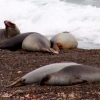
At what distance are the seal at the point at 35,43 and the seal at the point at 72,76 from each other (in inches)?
120

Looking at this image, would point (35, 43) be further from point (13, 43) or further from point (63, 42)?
point (63, 42)

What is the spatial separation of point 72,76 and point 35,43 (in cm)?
368

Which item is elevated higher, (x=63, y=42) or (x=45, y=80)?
(x=45, y=80)

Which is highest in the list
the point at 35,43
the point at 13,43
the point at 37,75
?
the point at 37,75

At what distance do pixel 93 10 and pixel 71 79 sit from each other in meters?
16.6

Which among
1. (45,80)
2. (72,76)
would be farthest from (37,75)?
(72,76)

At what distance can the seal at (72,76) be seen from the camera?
4.84 metres

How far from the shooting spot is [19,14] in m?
21.0

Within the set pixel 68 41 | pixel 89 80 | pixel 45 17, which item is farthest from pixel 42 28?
pixel 89 80

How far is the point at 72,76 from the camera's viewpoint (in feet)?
16.0

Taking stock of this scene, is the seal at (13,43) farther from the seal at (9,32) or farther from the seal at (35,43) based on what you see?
the seal at (9,32)

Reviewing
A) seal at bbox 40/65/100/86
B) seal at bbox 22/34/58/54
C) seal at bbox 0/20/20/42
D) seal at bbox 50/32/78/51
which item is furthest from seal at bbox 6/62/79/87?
seal at bbox 0/20/20/42

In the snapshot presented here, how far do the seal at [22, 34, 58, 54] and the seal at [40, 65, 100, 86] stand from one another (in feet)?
9.99

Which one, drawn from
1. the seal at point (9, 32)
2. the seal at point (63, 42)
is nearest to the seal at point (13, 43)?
the seal at point (9, 32)
